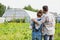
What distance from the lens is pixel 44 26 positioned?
6602 millimetres

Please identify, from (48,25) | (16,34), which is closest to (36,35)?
(48,25)

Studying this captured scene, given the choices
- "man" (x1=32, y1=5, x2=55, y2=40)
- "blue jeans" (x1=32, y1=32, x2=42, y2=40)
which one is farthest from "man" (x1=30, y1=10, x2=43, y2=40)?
"man" (x1=32, y1=5, x2=55, y2=40)

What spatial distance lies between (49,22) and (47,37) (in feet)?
1.47

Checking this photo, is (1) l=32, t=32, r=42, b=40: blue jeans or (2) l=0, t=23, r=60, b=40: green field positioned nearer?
(1) l=32, t=32, r=42, b=40: blue jeans

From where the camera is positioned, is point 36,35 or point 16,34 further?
point 16,34

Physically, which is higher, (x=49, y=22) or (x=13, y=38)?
(x=49, y=22)

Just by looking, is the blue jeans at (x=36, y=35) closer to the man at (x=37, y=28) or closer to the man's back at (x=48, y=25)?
the man at (x=37, y=28)

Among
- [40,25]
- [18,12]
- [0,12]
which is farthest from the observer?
[0,12]

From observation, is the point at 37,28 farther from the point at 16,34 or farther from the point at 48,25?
the point at 16,34

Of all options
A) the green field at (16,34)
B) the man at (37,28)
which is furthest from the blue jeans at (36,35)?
the green field at (16,34)

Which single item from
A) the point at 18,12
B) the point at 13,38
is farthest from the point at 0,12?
the point at 13,38

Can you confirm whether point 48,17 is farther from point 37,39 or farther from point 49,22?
point 37,39

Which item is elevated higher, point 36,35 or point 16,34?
point 36,35

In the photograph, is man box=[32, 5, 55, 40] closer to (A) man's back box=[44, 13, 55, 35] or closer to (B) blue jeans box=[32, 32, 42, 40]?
(A) man's back box=[44, 13, 55, 35]
